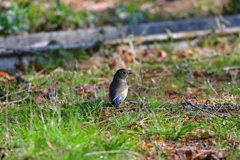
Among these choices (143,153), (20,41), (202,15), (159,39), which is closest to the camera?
(143,153)

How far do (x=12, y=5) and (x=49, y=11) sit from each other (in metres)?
1.06

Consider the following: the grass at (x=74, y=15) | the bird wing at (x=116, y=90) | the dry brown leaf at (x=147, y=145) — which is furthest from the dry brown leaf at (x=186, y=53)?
the dry brown leaf at (x=147, y=145)

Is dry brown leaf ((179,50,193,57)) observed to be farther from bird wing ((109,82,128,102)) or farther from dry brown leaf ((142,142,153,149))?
dry brown leaf ((142,142,153,149))

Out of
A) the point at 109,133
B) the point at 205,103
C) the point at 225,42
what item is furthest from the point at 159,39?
the point at 109,133

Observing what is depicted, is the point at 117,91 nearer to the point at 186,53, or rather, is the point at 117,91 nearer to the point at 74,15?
the point at 186,53

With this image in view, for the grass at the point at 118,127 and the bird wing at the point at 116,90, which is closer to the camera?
the grass at the point at 118,127

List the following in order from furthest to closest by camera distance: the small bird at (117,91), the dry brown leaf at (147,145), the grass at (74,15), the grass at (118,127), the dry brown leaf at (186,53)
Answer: the dry brown leaf at (186,53)
the grass at (74,15)
the small bird at (117,91)
the dry brown leaf at (147,145)
the grass at (118,127)

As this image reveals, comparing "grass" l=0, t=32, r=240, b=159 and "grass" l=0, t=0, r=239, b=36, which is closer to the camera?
"grass" l=0, t=32, r=240, b=159

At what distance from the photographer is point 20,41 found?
668 centimetres

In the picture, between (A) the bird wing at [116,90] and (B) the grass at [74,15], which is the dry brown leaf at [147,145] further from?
(B) the grass at [74,15]

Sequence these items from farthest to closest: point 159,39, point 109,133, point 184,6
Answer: point 184,6, point 159,39, point 109,133

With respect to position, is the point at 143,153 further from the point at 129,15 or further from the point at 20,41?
the point at 129,15

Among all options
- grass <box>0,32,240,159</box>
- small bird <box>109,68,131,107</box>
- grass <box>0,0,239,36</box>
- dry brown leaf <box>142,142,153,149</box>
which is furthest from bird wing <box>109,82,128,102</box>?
grass <box>0,0,239,36</box>

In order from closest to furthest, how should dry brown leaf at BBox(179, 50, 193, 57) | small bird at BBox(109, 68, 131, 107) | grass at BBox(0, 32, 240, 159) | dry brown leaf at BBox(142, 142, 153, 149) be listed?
grass at BBox(0, 32, 240, 159)
dry brown leaf at BBox(142, 142, 153, 149)
small bird at BBox(109, 68, 131, 107)
dry brown leaf at BBox(179, 50, 193, 57)
